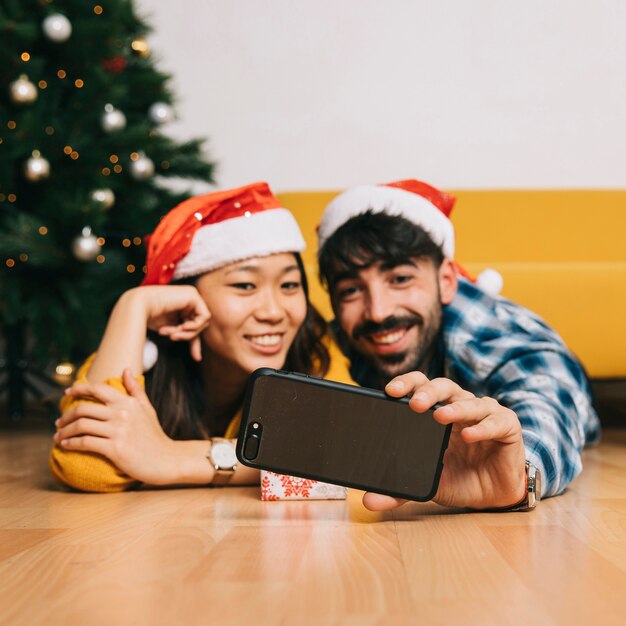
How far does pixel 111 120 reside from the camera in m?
2.15

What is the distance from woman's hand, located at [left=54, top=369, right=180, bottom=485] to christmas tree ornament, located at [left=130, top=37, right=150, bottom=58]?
1422 millimetres

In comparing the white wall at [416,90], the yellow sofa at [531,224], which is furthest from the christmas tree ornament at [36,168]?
the white wall at [416,90]

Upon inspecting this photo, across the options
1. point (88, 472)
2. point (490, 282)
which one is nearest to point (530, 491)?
point (88, 472)

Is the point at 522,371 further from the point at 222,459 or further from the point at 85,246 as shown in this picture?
the point at 85,246

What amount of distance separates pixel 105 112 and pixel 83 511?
1.40 meters

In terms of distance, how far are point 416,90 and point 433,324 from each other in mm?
1749

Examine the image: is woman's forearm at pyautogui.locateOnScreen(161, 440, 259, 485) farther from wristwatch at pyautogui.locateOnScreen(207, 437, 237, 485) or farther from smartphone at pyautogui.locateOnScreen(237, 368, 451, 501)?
smartphone at pyautogui.locateOnScreen(237, 368, 451, 501)

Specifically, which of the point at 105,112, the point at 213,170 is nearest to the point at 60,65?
the point at 105,112

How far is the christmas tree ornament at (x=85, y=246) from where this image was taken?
2.05 meters

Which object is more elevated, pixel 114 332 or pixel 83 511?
pixel 114 332

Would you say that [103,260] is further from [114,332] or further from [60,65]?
[114,332]

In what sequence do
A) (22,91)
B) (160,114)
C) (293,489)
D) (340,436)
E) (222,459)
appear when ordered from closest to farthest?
(340,436) < (293,489) < (222,459) < (22,91) < (160,114)

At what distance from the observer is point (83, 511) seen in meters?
1.02

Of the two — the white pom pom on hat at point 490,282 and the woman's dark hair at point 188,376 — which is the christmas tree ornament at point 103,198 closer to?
the woman's dark hair at point 188,376
